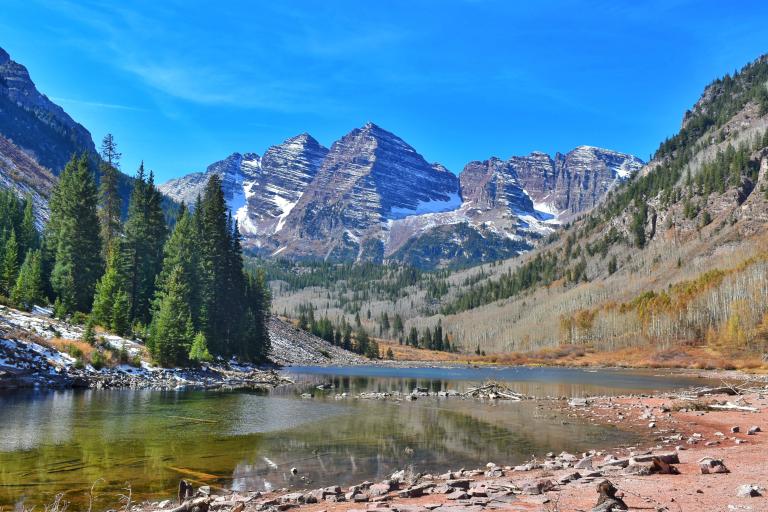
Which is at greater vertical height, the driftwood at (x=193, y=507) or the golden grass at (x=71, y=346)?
the golden grass at (x=71, y=346)

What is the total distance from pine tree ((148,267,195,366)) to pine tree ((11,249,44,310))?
1475cm

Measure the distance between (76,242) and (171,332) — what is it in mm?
21658

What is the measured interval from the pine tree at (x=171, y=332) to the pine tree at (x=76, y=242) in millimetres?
12034

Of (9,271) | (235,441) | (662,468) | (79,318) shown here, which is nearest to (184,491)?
(235,441)

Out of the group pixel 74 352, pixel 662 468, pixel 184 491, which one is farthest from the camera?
pixel 74 352

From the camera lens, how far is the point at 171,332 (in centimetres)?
6425

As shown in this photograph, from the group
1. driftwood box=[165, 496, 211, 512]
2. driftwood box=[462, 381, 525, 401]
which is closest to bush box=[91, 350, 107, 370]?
driftwood box=[462, 381, 525, 401]

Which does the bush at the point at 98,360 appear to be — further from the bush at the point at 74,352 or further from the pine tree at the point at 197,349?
the pine tree at the point at 197,349

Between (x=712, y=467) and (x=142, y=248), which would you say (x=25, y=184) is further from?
(x=712, y=467)

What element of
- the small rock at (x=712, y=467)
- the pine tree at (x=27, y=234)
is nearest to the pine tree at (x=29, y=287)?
the pine tree at (x=27, y=234)

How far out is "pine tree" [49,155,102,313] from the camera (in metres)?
71.8

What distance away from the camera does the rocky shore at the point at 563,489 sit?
14086mm

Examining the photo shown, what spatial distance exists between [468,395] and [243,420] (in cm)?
3181

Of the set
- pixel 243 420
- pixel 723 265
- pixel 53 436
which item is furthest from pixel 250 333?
pixel 723 265
